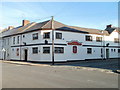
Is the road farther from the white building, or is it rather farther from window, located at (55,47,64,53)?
window, located at (55,47,64,53)

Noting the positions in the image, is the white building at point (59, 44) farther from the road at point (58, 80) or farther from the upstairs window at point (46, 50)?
the road at point (58, 80)

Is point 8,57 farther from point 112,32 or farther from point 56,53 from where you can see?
point 112,32

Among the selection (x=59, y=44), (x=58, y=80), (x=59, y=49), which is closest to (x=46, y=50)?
(x=59, y=49)

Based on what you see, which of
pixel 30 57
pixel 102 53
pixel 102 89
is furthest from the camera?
pixel 102 53

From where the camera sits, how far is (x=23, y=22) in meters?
36.7

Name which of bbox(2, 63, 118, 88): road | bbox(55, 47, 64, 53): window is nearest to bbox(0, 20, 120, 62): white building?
bbox(55, 47, 64, 53): window

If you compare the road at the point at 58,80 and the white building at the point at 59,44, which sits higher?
the white building at the point at 59,44

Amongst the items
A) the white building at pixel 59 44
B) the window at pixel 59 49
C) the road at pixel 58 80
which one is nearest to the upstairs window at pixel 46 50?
the white building at pixel 59 44

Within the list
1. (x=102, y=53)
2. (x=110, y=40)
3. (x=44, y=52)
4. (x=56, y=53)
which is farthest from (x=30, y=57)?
(x=110, y=40)

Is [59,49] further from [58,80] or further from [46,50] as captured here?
[58,80]

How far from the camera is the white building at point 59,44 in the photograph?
2596 centimetres

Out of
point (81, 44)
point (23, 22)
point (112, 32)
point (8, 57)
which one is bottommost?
point (8, 57)

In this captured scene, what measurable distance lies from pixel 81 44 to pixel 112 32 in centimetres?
1235

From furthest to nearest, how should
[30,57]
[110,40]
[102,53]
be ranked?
1. [110,40]
2. [102,53]
3. [30,57]
